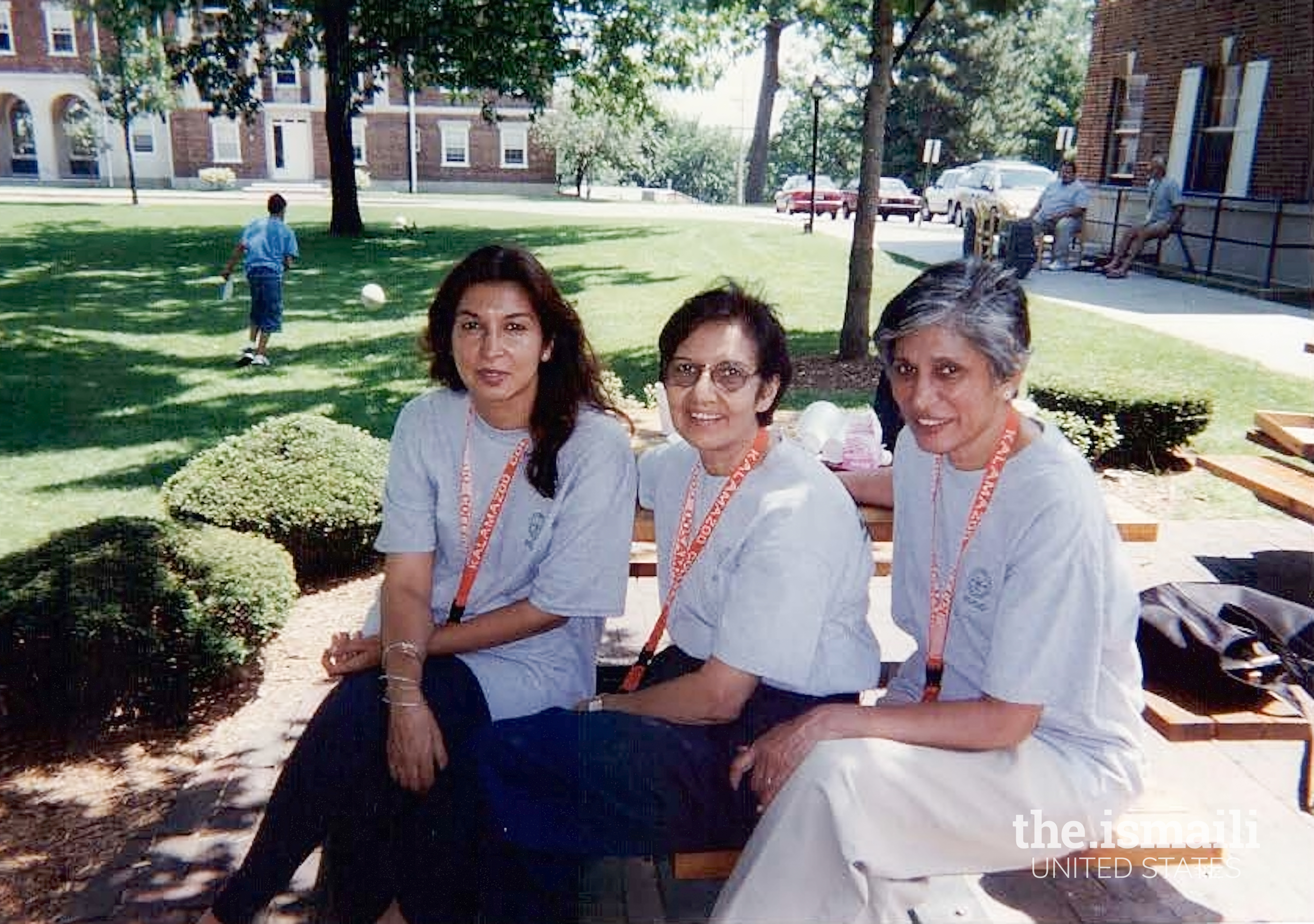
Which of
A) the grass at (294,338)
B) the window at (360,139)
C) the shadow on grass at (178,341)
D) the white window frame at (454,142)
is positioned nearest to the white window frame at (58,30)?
the window at (360,139)

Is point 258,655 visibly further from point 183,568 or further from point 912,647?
point 912,647

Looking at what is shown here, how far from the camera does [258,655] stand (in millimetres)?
4672

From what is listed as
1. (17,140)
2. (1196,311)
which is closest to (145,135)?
(17,140)

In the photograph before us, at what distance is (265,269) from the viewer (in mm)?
11609

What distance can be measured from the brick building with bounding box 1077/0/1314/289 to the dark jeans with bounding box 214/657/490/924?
50.1ft

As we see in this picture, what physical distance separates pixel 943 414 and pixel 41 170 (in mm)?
55479

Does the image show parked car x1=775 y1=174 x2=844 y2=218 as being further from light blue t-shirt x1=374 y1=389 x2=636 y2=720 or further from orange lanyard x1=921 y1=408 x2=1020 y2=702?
orange lanyard x1=921 y1=408 x2=1020 y2=702

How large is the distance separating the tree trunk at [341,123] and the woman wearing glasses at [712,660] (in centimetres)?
2241

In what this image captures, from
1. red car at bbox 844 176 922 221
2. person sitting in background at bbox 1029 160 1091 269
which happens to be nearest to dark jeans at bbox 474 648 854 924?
person sitting in background at bbox 1029 160 1091 269

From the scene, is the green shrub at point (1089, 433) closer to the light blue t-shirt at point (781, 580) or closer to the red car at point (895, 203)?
the light blue t-shirt at point (781, 580)

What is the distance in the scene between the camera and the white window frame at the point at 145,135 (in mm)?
47625

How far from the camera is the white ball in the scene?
15.0m

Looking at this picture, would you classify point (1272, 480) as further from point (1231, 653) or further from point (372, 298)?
point (372, 298)

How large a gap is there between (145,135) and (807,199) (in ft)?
101
